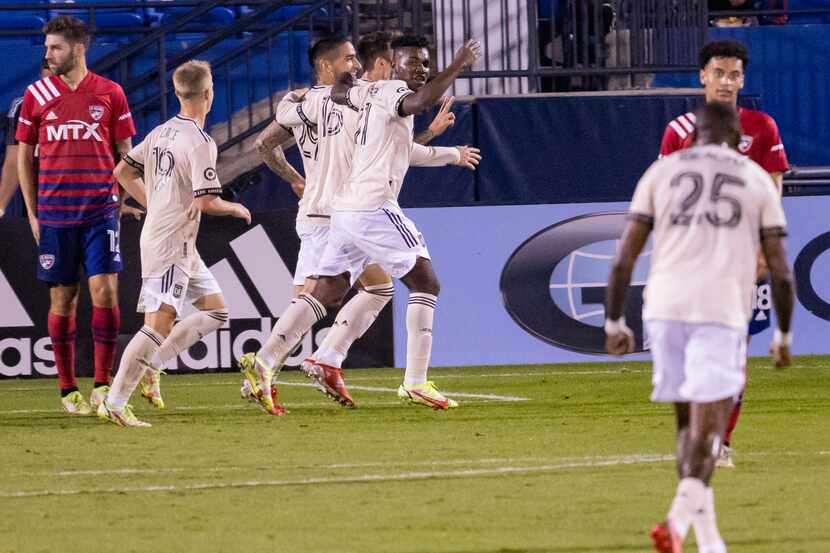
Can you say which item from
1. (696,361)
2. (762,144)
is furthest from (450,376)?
(696,361)

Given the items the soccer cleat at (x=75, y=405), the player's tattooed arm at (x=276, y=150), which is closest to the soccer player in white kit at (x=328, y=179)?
the player's tattooed arm at (x=276, y=150)

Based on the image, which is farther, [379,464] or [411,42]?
[411,42]

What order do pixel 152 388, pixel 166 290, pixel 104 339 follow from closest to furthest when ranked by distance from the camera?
1. pixel 166 290
2. pixel 104 339
3. pixel 152 388

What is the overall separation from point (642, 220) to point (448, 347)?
8.40 m

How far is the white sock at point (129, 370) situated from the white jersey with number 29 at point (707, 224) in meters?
4.86

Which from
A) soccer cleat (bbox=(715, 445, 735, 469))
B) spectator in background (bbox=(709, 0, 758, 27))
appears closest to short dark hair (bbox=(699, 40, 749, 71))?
soccer cleat (bbox=(715, 445, 735, 469))

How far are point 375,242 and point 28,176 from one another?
7.40ft

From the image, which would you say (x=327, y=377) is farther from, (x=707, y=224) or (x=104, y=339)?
(x=707, y=224)

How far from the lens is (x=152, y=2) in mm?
17500

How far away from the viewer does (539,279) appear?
539 inches

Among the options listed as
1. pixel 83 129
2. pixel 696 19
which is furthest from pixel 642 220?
pixel 696 19

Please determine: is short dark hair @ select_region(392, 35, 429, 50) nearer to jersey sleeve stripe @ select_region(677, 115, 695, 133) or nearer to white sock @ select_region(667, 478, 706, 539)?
jersey sleeve stripe @ select_region(677, 115, 695, 133)

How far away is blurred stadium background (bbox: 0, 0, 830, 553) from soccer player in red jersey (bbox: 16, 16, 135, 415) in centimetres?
89

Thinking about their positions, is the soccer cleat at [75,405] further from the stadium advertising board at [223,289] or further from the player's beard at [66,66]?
the stadium advertising board at [223,289]
